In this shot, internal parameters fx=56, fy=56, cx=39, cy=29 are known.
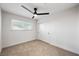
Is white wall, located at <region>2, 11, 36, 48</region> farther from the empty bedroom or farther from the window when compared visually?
the window

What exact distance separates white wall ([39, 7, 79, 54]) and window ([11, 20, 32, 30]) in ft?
6.27

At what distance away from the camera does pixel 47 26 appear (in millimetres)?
4414

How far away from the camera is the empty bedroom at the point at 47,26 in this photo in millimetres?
2521

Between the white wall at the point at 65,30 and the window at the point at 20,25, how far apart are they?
75.3 inches

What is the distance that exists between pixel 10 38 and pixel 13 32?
43 centimetres

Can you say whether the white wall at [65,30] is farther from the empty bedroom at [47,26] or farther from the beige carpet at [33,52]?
the beige carpet at [33,52]

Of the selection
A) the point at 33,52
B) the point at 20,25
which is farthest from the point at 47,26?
the point at 33,52

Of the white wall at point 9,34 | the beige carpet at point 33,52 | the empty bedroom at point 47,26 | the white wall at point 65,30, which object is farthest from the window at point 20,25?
the white wall at point 65,30

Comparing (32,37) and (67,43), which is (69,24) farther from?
(32,37)

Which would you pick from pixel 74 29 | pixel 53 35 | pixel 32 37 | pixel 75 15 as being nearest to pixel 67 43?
pixel 74 29

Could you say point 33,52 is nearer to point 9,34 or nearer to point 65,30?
point 9,34

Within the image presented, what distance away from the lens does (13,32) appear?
3703mm

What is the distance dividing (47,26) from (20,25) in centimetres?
207

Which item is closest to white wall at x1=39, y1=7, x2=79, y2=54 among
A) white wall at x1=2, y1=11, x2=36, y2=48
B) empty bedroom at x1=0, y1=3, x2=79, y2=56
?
empty bedroom at x1=0, y1=3, x2=79, y2=56
